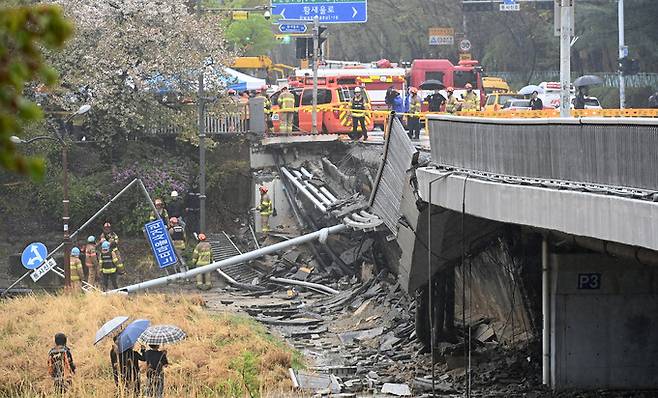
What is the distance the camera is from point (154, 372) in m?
14.4

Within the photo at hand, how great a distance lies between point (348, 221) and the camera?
91.2 ft

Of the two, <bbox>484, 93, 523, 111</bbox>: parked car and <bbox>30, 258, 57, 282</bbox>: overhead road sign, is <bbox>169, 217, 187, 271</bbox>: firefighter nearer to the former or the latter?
<bbox>30, 258, 57, 282</bbox>: overhead road sign

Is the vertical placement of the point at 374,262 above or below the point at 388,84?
below

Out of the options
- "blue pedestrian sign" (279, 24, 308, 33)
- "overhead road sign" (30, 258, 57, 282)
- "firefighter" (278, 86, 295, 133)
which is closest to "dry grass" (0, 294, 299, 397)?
"overhead road sign" (30, 258, 57, 282)

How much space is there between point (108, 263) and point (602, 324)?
52.2ft

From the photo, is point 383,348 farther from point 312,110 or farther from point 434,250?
point 312,110

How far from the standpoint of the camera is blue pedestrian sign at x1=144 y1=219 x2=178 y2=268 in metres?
26.9

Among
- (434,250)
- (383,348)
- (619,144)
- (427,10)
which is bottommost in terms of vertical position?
(383,348)

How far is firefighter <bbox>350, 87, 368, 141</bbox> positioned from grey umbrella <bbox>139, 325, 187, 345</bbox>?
2010cm

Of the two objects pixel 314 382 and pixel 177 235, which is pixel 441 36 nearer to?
pixel 177 235

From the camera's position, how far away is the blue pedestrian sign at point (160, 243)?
88.4ft

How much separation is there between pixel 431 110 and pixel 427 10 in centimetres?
3645

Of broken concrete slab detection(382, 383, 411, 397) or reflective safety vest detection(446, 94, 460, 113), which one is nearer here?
broken concrete slab detection(382, 383, 411, 397)

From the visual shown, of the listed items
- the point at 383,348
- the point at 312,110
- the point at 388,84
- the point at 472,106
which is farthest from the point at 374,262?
the point at 388,84
